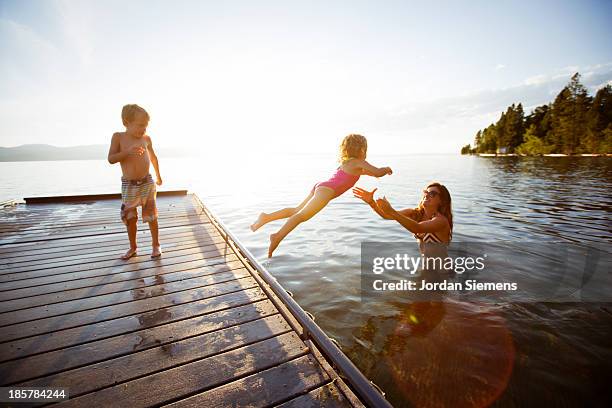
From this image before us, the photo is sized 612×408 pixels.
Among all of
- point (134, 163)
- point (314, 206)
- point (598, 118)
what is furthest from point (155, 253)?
point (598, 118)

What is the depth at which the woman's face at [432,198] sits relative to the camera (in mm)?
4375

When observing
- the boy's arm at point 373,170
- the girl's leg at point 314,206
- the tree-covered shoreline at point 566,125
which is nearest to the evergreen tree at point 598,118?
the tree-covered shoreline at point 566,125

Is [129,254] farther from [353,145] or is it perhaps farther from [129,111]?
[353,145]

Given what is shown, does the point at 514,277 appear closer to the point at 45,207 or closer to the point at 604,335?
the point at 604,335

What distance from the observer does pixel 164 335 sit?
2.69 metres

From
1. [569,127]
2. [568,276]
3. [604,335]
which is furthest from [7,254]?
[569,127]

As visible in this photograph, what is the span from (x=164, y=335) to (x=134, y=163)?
2.85m

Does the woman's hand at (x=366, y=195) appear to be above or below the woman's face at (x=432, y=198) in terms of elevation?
above

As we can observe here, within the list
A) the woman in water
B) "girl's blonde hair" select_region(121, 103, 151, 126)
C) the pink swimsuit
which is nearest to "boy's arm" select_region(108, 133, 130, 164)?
"girl's blonde hair" select_region(121, 103, 151, 126)

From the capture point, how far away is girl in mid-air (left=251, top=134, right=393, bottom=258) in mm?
4289

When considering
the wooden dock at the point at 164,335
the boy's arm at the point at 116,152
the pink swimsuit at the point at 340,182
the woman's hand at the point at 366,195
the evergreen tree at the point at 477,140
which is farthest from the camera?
the evergreen tree at the point at 477,140

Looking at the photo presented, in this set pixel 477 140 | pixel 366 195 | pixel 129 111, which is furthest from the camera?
pixel 477 140

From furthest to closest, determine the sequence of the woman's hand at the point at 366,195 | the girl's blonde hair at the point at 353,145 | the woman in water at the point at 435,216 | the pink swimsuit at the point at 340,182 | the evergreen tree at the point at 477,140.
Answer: the evergreen tree at the point at 477,140
the girl's blonde hair at the point at 353,145
the pink swimsuit at the point at 340,182
the woman in water at the point at 435,216
the woman's hand at the point at 366,195

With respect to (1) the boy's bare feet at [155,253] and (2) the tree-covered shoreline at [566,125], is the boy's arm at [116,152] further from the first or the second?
(2) the tree-covered shoreline at [566,125]
